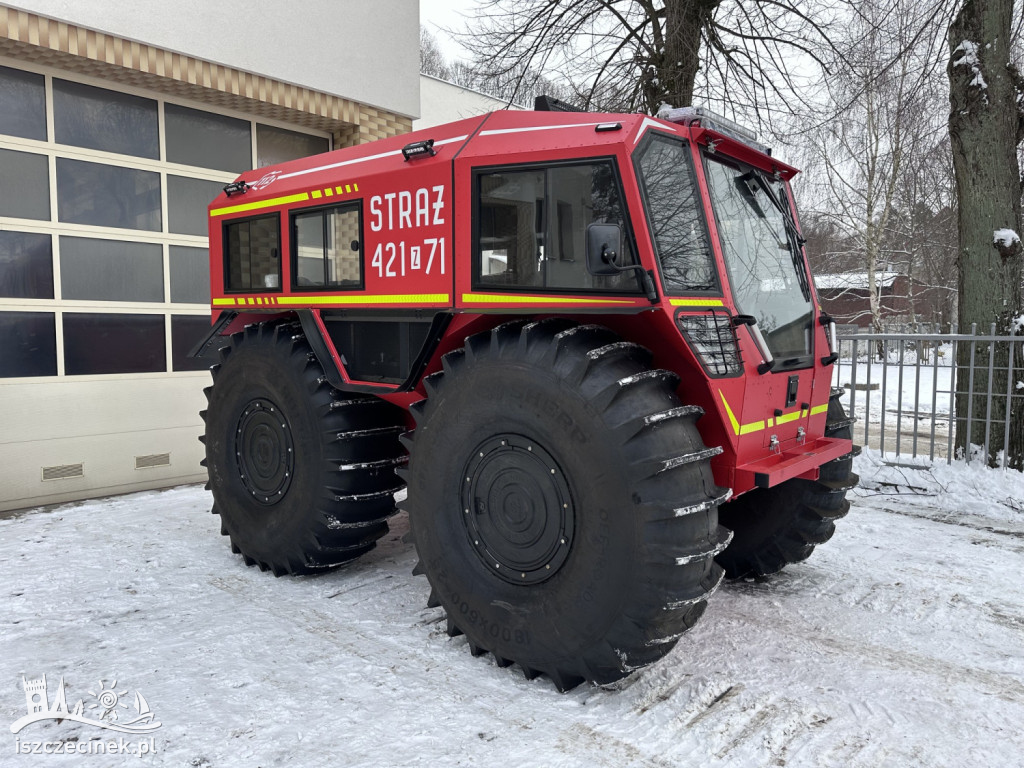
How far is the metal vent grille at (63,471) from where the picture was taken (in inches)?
258

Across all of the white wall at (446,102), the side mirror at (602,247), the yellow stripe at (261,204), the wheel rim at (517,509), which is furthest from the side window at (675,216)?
the white wall at (446,102)

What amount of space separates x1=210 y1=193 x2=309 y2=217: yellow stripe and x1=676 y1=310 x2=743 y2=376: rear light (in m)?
2.58

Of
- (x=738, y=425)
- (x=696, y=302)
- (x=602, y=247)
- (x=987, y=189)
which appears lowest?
(x=738, y=425)

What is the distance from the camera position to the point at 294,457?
4453 mm

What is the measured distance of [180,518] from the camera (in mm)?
6066

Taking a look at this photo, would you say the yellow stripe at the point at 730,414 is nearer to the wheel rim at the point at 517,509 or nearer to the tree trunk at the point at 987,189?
the wheel rim at the point at 517,509

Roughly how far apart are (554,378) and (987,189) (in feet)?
20.2

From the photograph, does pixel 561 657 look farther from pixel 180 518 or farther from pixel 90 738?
pixel 180 518

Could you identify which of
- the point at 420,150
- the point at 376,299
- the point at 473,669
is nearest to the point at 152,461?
the point at 376,299

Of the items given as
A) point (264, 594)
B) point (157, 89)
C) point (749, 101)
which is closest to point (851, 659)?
point (264, 594)

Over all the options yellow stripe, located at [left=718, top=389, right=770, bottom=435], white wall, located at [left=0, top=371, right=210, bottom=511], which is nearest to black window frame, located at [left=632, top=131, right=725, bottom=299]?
yellow stripe, located at [left=718, top=389, right=770, bottom=435]

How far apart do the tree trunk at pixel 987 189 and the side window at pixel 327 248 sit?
5942 mm

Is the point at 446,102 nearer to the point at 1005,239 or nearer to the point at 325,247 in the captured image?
the point at 325,247

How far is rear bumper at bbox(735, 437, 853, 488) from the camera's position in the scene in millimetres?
3254
